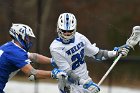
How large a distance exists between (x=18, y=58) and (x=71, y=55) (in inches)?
32.0

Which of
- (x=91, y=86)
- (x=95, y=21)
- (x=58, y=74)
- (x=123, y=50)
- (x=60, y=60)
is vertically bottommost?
(x=91, y=86)

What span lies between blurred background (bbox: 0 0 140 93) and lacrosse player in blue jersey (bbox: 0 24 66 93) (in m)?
3.16

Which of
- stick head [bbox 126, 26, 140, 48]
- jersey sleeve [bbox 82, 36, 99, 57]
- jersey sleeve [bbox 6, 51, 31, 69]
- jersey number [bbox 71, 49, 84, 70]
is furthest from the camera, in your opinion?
stick head [bbox 126, 26, 140, 48]

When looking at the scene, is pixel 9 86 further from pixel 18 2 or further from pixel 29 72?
pixel 29 72

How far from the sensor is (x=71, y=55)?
8945 millimetres

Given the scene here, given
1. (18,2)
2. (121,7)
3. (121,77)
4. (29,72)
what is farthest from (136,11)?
(29,72)

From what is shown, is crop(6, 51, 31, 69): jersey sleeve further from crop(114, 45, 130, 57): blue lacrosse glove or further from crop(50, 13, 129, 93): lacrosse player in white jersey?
crop(114, 45, 130, 57): blue lacrosse glove

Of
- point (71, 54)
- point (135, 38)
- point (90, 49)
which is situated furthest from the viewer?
point (135, 38)

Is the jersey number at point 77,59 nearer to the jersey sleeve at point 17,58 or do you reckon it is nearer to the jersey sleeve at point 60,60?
the jersey sleeve at point 60,60

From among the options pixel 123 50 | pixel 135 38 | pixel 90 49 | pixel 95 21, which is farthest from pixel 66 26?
pixel 95 21

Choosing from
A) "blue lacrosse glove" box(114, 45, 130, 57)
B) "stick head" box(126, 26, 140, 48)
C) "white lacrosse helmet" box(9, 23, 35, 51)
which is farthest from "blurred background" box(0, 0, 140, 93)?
"white lacrosse helmet" box(9, 23, 35, 51)

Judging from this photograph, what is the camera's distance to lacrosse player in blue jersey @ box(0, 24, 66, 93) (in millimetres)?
8344

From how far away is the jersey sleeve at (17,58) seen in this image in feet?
27.3

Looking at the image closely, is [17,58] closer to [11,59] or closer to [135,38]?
[11,59]
